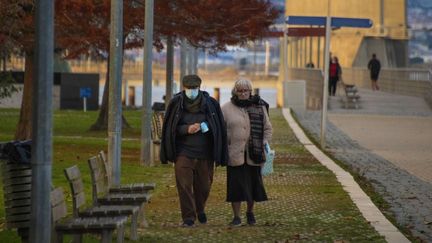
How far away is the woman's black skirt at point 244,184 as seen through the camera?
1462 centimetres

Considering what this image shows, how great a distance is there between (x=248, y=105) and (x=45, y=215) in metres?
6.04

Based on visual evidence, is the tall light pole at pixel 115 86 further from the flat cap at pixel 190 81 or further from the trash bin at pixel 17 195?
the trash bin at pixel 17 195

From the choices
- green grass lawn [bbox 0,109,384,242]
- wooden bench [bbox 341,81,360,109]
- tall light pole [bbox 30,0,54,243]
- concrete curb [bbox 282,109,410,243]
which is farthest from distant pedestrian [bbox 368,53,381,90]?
tall light pole [bbox 30,0,54,243]

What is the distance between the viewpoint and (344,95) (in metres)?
55.4

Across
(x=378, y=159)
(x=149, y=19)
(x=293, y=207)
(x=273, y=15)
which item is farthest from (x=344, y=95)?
(x=293, y=207)

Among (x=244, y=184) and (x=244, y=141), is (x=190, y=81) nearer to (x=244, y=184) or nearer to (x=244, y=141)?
(x=244, y=141)

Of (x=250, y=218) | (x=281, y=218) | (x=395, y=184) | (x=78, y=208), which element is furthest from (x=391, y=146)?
(x=78, y=208)

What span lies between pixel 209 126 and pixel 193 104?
13.0 inches

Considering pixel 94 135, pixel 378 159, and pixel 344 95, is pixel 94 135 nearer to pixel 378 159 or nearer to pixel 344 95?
pixel 378 159

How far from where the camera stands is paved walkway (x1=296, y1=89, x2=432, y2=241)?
17859 millimetres

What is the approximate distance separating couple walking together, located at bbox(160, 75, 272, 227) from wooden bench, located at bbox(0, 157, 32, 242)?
9.98 feet

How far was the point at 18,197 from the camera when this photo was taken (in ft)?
37.7

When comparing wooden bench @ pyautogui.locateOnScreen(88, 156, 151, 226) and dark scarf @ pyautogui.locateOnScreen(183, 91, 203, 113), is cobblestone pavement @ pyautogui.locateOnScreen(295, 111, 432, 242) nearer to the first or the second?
dark scarf @ pyautogui.locateOnScreen(183, 91, 203, 113)

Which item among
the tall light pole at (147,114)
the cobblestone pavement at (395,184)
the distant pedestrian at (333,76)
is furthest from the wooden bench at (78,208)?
the distant pedestrian at (333,76)
